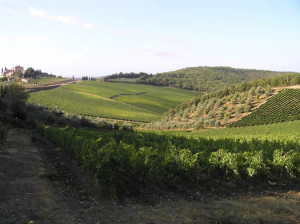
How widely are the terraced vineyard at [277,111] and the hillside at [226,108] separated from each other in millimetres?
283

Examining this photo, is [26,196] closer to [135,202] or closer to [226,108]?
[135,202]

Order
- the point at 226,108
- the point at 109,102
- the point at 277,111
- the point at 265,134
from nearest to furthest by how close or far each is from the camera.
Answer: the point at 265,134, the point at 277,111, the point at 226,108, the point at 109,102

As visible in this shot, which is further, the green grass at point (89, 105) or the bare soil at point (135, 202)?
the green grass at point (89, 105)

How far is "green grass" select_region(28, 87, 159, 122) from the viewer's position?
106062mm

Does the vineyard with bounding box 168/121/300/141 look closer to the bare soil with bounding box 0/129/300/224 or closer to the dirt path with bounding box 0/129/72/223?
the bare soil with bounding box 0/129/300/224

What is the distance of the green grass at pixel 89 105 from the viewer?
348ft

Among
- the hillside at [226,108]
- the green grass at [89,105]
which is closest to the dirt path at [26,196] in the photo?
the hillside at [226,108]

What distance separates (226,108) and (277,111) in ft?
72.1

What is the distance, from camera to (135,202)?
43.0 ft

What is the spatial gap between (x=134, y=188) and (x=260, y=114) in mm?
81543

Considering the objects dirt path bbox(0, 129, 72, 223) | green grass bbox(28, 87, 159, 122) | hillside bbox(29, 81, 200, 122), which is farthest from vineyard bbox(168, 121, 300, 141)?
hillside bbox(29, 81, 200, 122)

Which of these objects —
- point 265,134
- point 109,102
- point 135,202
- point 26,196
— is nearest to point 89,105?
point 109,102

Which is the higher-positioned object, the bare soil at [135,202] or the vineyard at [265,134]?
the bare soil at [135,202]

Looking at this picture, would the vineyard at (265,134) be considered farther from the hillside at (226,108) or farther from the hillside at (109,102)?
the hillside at (109,102)
